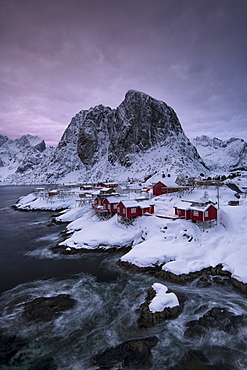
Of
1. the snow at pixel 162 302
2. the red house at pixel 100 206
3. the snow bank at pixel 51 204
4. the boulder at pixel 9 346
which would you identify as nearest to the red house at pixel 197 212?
the red house at pixel 100 206

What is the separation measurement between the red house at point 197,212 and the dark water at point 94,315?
12845 millimetres

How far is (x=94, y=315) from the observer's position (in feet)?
53.1

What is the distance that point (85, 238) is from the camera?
3253 cm

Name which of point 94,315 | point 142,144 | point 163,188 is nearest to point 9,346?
point 94,315

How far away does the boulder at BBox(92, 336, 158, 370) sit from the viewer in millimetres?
11547

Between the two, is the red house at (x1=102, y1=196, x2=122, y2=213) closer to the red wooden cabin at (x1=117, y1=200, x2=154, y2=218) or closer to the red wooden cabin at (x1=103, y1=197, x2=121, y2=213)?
A: the red wooden cabin at (x1=103, y1=197, x2=121, y2=213)

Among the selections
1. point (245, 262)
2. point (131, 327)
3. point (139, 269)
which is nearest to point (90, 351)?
point (131, 327)

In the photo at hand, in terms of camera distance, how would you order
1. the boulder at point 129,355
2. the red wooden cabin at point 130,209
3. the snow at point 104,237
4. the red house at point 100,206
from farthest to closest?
the red house at point 100,206 → the red wooden cabin at point 130,209 → the snow at point 104,237 → the boulder at point 129,355

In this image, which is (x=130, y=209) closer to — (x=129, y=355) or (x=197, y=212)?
(x=197, y=212)

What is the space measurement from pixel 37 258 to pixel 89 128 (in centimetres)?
18455

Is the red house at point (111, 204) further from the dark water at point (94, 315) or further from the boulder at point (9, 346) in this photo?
the boulder at point (9, 346)

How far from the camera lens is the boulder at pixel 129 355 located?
37.9 feet

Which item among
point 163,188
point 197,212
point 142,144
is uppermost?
point 142,144

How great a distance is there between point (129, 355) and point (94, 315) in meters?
4.99
